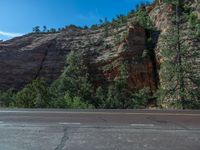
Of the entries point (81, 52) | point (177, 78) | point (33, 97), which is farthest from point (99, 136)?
point (81, 52)

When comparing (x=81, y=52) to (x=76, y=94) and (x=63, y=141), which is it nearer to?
(x=76, y=94)

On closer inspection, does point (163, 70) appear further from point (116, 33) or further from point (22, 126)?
point (116, 33)

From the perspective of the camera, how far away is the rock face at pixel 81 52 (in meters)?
51.3

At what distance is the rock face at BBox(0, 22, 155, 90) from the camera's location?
51.3 m

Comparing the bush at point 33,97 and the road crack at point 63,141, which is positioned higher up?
the bush at point 33,97

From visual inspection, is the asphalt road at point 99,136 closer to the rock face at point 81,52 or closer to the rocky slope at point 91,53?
the rocky slope at point 91,53

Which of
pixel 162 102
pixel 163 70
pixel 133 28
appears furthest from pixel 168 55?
pixel 133 28

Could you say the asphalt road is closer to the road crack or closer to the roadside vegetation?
the road crack

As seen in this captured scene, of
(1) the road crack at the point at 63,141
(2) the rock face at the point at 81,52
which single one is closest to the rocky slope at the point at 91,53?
(2) the rock face at the point at 81,52

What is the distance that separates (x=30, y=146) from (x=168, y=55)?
2373cm

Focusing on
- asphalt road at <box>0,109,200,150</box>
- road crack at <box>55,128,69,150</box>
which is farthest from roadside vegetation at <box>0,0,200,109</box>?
road crack at <box>55,128,69,150</box>

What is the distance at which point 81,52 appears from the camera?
55.5 metres

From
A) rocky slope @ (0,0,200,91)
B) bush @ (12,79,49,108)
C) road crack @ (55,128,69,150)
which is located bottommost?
road crack @ (55,128,69,150)

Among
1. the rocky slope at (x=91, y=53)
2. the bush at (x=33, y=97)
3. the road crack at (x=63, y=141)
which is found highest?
the rocky slope at (x=91, y=53)
